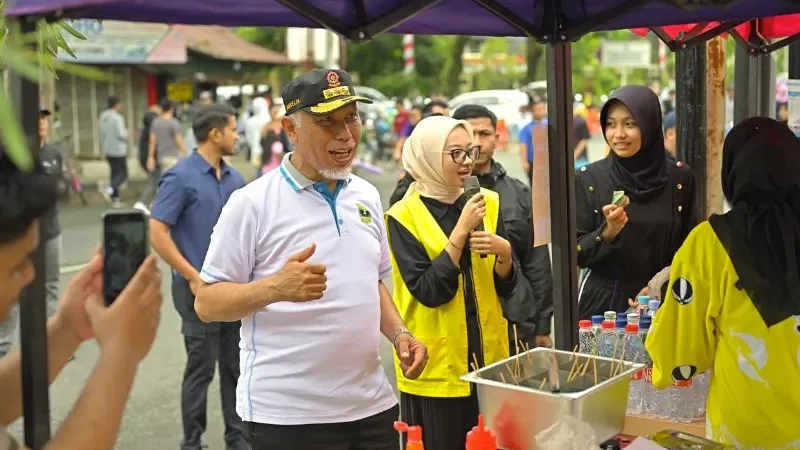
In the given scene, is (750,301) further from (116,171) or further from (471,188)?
(116,171)

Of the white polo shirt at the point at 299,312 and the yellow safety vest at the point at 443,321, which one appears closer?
the white polo shirt at the point at 299,312

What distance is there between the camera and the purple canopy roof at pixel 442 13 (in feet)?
11.8

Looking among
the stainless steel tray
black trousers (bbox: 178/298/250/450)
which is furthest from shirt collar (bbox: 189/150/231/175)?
the stainless steel tray

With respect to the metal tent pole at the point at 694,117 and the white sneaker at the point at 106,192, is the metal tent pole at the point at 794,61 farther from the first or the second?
the white sneaker at the point at 106,192

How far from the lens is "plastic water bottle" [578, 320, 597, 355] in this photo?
410 cm

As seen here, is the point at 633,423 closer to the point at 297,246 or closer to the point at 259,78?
the point at 297,246

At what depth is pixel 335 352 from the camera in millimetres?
3414

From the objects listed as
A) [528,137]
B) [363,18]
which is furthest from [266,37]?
[363,18]

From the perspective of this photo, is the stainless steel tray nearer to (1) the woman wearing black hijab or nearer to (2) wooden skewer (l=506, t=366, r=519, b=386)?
(2) wooden skewer (l=506, t=366, r=519, b=386)

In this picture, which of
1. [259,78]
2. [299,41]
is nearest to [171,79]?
[299,41]

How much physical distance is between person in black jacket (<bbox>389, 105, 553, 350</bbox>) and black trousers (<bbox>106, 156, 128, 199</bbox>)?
13.9 meters

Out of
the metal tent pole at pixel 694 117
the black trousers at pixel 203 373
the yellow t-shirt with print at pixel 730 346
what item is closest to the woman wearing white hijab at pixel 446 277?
the yellow t-shirt with print at pixel 730 346

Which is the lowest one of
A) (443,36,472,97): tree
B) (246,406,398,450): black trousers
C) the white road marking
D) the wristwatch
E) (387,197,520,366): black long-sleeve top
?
(246,406,398,450): black trousers

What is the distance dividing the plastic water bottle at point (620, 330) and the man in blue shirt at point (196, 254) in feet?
8.82
